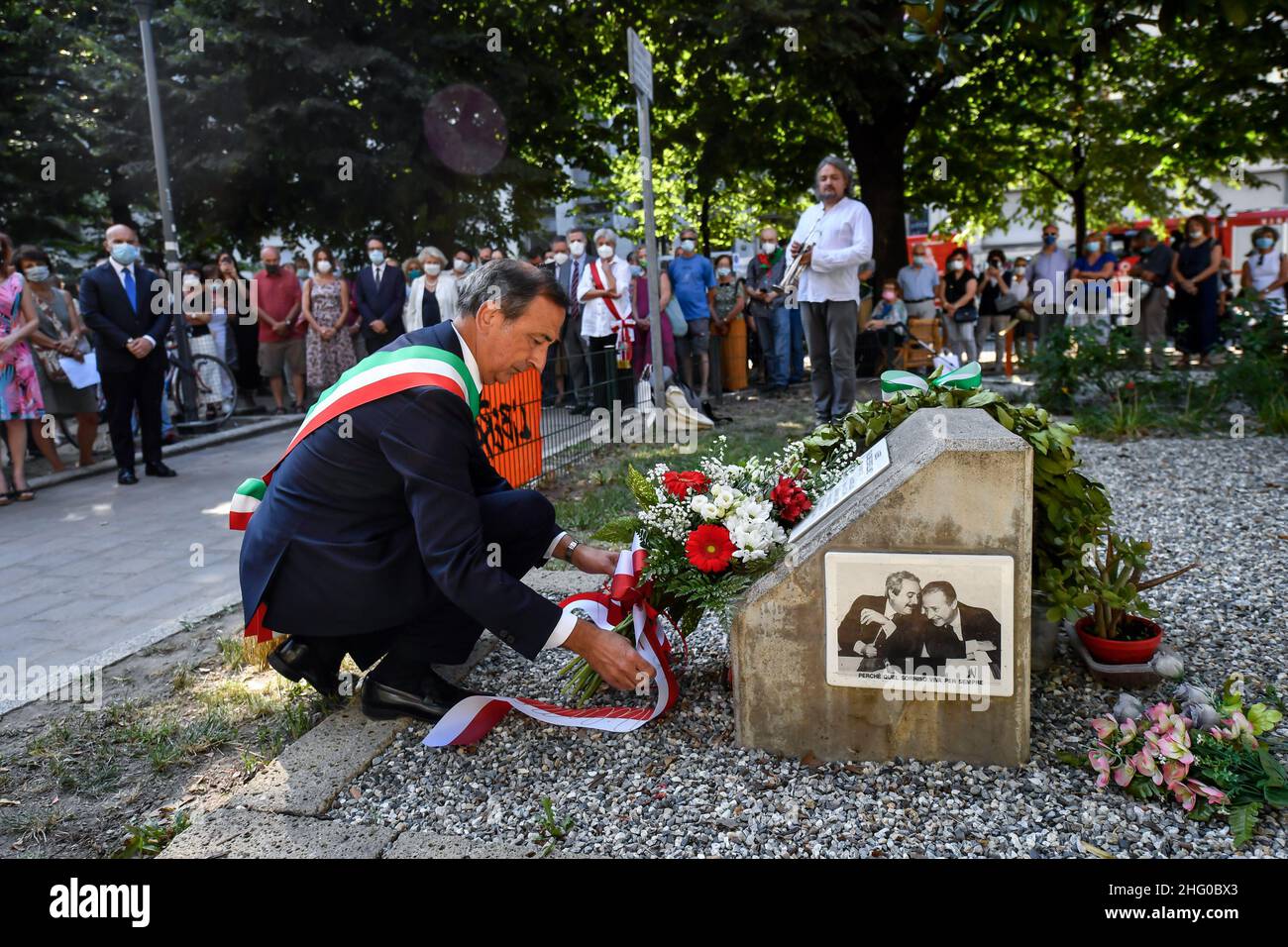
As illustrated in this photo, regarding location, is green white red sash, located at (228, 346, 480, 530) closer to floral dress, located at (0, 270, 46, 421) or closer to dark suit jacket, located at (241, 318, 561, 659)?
dark suit jacket, located at (241, 318, 561, 659)

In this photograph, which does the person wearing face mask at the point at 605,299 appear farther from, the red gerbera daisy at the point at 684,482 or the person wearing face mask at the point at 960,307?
the red gerbera daisy at the point at 684,482

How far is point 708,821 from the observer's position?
2.66m

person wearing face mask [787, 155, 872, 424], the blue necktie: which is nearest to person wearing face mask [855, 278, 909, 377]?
person wearing face mask [787, 155, 872, 424]

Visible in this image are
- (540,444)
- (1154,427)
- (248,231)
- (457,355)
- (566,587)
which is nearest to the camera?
(457,355)

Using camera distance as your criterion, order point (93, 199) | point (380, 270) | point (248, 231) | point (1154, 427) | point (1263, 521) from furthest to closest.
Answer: point (93, 199) < point (248, 231) < point (380, 270) < point (1154, 427) < point (1263, 521)

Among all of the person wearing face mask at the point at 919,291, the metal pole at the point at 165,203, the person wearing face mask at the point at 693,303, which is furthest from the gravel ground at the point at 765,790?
the person wearing face mask at the point at 919,291

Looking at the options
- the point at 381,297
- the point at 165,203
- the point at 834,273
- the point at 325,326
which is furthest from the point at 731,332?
the point at 165,203

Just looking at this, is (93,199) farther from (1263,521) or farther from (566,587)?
(1263,521)

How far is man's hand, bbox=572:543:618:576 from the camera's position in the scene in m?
3.43

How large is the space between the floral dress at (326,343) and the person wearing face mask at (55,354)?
3.07 m

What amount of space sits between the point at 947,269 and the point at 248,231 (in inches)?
422

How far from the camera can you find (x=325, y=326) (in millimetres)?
12242

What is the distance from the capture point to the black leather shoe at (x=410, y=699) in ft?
11.0

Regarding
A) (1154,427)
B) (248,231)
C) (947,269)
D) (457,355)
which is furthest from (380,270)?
(457,355)
